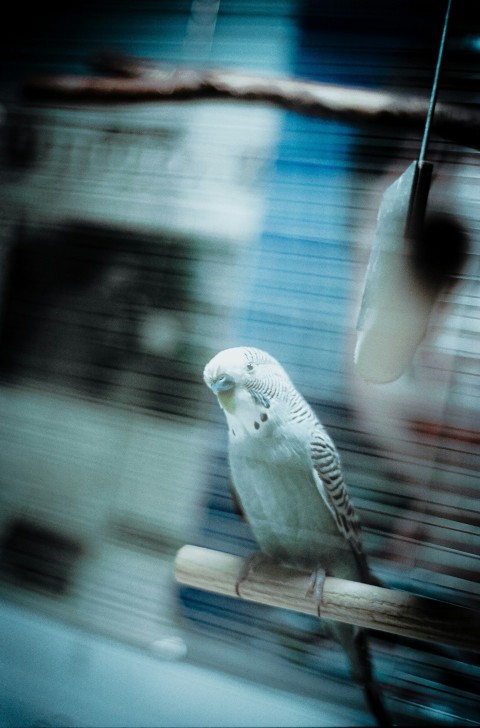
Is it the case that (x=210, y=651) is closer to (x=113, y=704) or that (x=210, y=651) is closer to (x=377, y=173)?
(x=113, y=704)

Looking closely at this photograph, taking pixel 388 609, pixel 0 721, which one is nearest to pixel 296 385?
pixel 388 609

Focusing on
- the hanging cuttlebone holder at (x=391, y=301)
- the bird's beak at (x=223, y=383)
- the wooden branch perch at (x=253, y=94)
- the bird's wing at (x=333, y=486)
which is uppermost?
the wooden branch perch at (x=253, y=94)

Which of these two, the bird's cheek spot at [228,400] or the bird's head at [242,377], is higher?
the bird's head at [242,377]

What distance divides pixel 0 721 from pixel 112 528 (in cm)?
45

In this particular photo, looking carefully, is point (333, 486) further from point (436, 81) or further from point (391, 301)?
point (436, 81)

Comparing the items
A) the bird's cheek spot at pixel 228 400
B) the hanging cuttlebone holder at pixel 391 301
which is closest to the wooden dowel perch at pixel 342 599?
the bird's cheek spot at pixel 228 400

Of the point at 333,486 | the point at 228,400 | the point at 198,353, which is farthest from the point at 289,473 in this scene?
the point at 198,353

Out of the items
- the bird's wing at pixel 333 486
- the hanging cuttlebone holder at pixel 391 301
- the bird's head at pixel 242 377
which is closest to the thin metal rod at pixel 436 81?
the hanging cuttlebone holder at pixel 391 301

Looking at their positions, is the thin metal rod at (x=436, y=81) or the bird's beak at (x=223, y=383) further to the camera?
the bird's beak at (x=223, y=383)

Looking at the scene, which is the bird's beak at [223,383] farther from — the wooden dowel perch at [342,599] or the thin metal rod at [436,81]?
the thin metal rod at [436,81]

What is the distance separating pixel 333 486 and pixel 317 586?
20 cm

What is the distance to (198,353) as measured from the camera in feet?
4.16

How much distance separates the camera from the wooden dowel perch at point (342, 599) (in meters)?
0.99

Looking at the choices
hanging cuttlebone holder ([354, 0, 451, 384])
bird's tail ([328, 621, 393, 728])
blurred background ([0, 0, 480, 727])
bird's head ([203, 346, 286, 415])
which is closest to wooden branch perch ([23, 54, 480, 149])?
blurred background ([0, 0, 480, 727])
